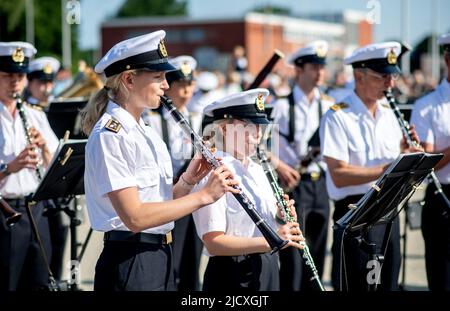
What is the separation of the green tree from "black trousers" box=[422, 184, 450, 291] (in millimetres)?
120814

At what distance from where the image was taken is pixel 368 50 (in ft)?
20.4

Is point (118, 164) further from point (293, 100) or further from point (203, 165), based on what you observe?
point (293, 100)

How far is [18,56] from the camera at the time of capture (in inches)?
255

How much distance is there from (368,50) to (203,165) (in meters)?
2.14

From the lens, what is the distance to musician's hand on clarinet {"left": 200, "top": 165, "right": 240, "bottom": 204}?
159 inches

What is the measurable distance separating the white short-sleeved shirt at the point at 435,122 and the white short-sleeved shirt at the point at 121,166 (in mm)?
2729

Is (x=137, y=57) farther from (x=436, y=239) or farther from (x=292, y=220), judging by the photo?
(x=436, y=239)

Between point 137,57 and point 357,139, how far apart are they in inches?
94.9

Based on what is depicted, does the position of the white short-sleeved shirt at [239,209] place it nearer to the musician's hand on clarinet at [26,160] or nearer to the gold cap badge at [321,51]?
the musician's hand on clarinet at [26,160]

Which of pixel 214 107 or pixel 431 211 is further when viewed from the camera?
pixel 431 211

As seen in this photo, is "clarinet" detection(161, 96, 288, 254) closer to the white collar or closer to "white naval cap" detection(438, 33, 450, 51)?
the white collar

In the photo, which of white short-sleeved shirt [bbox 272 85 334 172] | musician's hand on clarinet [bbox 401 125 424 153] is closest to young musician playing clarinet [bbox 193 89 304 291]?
musician's hand on clarinet [bbox 401 125 424 153]

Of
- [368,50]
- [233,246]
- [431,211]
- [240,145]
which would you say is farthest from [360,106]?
[233,246]

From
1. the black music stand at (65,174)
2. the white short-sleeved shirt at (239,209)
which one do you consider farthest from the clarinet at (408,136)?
the black music stand at (65,174)
